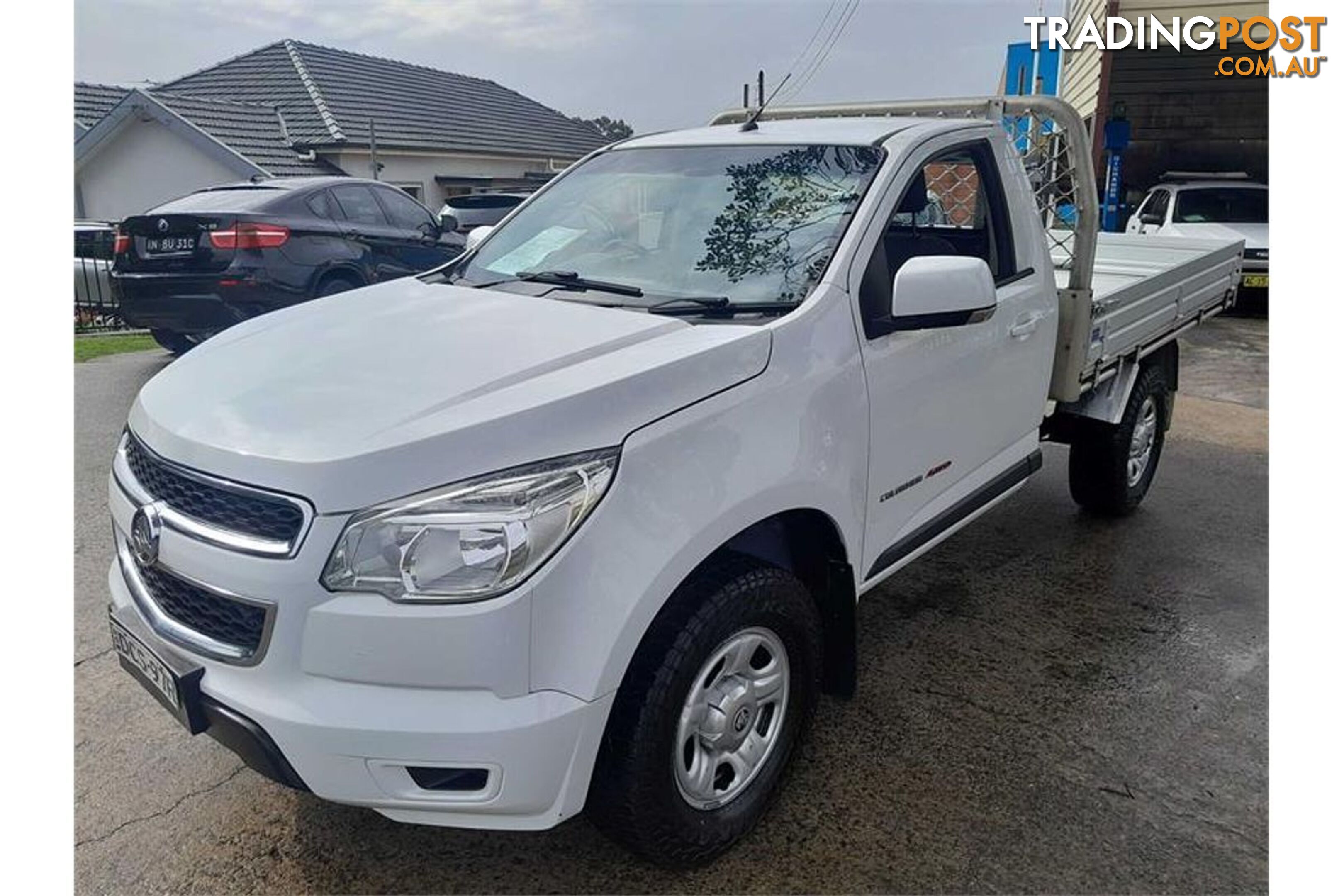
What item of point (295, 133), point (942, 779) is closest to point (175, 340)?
point (942, 779)

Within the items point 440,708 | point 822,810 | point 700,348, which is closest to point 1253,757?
point 822,810

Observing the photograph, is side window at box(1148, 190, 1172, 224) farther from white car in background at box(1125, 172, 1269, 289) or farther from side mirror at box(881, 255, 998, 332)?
side mirror at box(881, 255, 998, 332)

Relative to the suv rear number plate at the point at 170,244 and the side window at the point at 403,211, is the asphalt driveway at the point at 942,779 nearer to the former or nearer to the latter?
the suv rear number plate at the point at 170,244

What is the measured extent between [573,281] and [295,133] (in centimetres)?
2061

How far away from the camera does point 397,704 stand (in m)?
1.92

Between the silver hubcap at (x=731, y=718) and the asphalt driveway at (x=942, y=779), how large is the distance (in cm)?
24

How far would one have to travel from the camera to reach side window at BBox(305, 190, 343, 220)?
793 cm

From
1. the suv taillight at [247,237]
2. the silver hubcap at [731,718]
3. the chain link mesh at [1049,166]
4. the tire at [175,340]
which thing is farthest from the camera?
the tire at [175,340]

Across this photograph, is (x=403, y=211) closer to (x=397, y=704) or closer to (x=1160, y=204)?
(x=397, y=704)

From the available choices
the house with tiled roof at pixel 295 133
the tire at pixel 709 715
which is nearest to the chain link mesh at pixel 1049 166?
the tire at pixel 709 715

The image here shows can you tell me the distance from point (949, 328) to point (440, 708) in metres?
2.13

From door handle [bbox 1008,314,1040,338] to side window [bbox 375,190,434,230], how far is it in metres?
6.63

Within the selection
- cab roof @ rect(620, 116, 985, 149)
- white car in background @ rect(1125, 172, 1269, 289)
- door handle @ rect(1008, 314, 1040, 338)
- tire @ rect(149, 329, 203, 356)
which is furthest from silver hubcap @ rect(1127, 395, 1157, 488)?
white car in background @ rect(1125, 172, 1269, 289)

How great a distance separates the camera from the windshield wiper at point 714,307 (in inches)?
104
